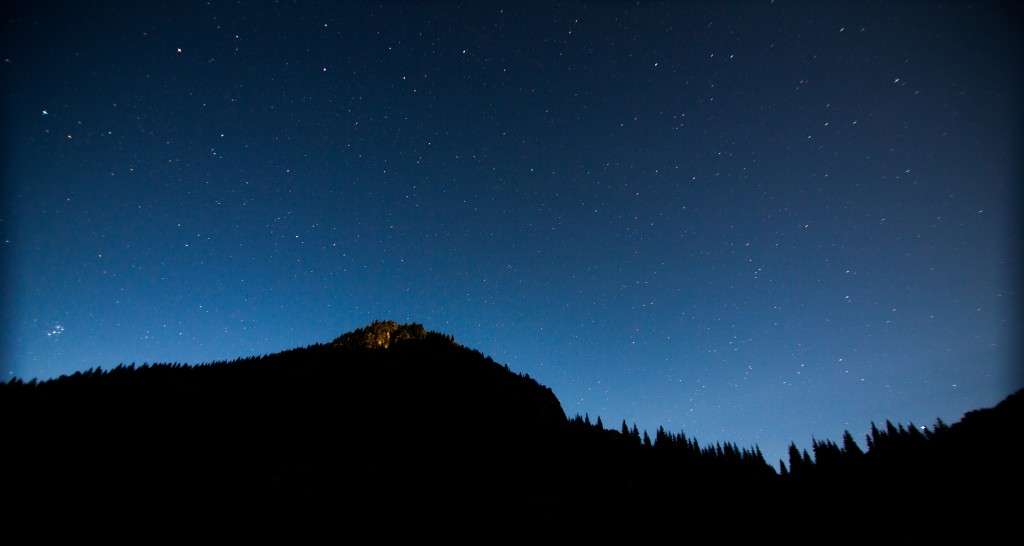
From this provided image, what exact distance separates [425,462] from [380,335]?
243ft

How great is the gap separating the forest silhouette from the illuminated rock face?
18.5m

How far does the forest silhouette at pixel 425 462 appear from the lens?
33594mm

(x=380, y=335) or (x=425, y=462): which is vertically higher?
(x=380, y=335)

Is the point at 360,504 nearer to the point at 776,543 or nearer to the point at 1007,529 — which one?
the point at 776,543

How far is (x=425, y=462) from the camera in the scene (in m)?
51.9

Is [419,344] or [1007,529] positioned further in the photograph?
[419,344]

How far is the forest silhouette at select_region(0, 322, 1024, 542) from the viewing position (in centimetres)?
3359

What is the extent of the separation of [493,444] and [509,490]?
1777 centimetres

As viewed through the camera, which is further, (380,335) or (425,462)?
(380,335)

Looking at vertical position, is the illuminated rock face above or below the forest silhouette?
above

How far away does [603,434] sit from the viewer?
8938 centimetres

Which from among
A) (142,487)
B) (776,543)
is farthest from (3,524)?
(776,543)

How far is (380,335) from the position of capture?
120 m

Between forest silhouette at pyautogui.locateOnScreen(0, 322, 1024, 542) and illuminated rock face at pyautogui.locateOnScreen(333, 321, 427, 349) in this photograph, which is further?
illuminated rock face at pyautogui.locateOnScreen(333, 321, 427, 349)
